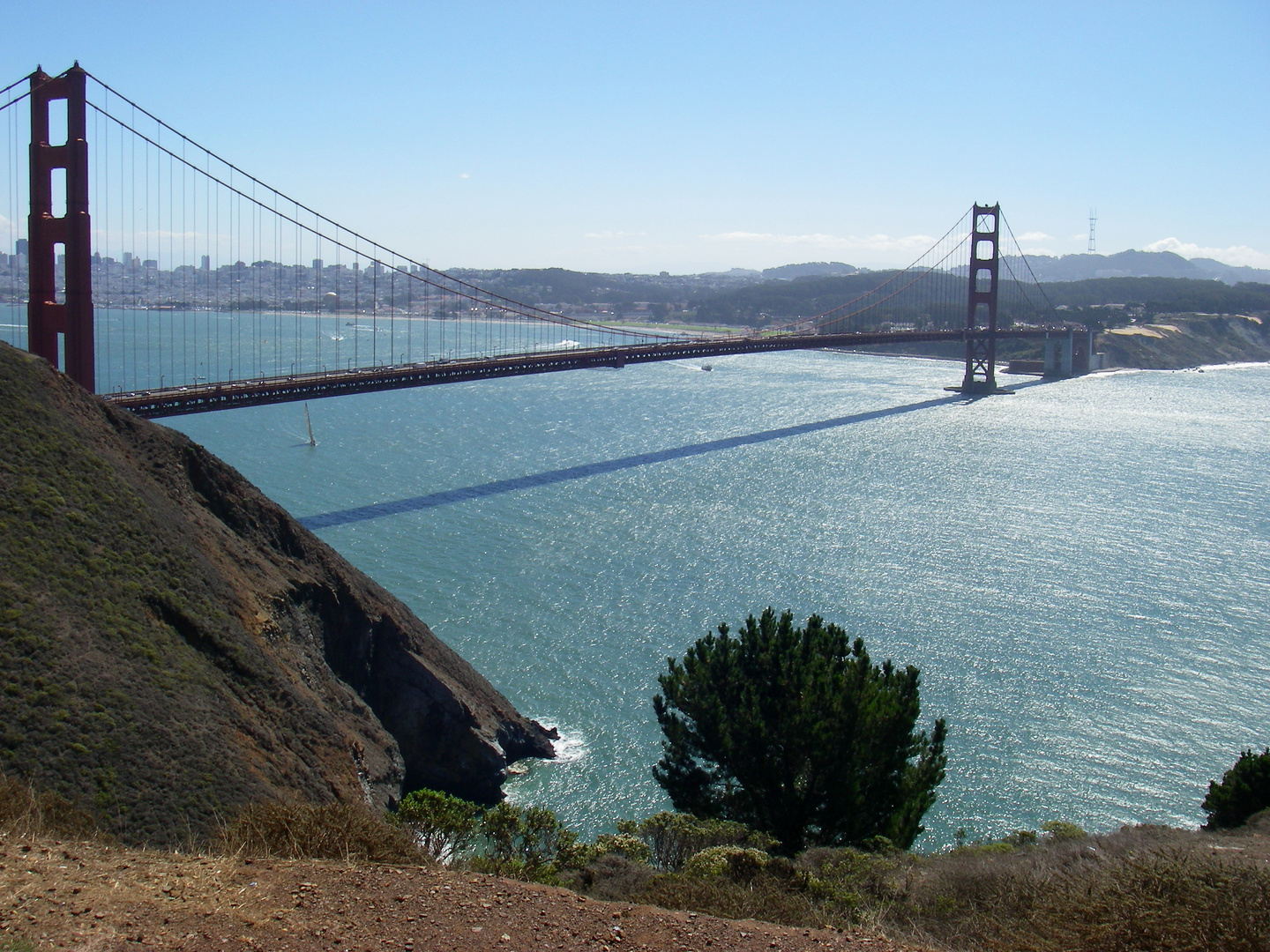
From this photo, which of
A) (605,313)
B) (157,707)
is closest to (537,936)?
(157,707)

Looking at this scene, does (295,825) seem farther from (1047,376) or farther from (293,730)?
(1047,376)

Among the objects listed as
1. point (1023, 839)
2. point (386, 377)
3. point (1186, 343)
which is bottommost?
point (1023, 839)

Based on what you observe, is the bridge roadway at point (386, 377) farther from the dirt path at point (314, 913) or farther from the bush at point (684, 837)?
→ the dirt path at point (314, 913)

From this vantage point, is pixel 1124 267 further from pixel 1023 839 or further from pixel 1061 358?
pixel 1023 839

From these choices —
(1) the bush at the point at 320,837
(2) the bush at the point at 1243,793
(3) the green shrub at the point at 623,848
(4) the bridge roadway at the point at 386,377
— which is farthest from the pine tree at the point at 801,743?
(4) the bridge roadway at the point at 386,377

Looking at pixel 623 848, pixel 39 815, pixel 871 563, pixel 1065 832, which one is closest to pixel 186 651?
pixel 39 815

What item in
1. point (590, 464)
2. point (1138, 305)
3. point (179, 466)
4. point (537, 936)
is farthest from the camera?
point (1138, 305)

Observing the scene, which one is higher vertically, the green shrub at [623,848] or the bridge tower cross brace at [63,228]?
the bridge tower cross brace at [63,228]
